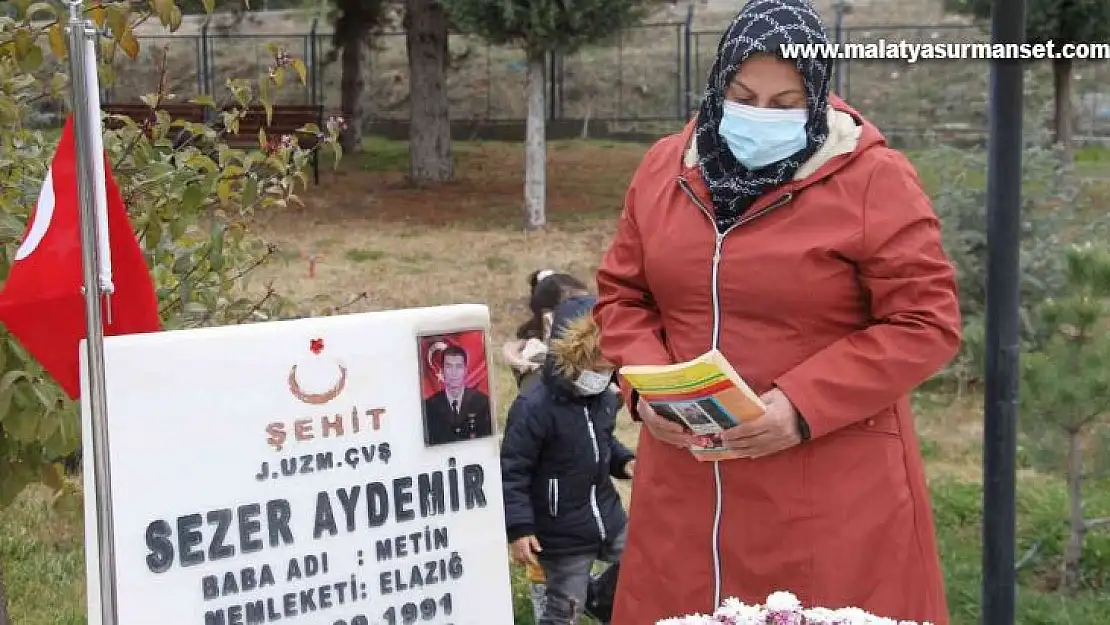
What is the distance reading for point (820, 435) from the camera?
7.79 ft

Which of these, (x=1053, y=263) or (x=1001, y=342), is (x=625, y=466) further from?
(x=1053, y=263)

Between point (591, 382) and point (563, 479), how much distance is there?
1.03 ft

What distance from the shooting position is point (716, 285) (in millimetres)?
2445

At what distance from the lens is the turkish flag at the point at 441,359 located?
2.48 metres

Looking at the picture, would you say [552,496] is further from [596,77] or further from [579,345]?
[596,77]

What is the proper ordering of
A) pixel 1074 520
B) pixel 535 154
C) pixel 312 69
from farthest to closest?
pixel 312 69 → pixel 535 154 → pixel 1074 520

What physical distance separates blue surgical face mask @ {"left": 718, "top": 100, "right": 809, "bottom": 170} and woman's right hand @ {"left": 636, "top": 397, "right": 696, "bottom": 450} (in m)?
0.48

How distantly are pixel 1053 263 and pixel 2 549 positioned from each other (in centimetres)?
518

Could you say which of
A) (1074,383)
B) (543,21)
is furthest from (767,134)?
(543,21)

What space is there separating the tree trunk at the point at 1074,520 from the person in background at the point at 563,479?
1.60 metres

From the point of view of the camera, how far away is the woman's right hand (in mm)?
2465

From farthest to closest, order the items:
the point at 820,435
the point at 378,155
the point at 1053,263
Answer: the point at 378,155
the point at 1053,263
the point at 820,435

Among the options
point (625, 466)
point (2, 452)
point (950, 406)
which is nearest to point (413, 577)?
point (2, 452)

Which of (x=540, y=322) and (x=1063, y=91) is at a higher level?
(x=1063, y=91)
